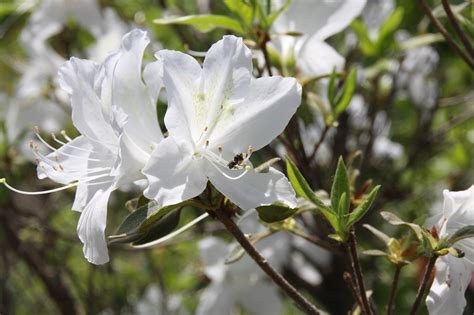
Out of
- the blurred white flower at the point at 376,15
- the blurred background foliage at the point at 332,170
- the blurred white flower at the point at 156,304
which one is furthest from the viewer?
the blurred white flower at the point at 156,304

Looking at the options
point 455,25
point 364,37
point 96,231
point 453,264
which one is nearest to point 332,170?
point 364,37

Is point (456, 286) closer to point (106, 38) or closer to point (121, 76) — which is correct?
point (121, 76)

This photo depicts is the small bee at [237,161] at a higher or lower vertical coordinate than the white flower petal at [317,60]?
higher

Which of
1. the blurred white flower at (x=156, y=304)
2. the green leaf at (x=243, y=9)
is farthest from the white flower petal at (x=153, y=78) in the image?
the blurred white flower at (x=156, y=304)

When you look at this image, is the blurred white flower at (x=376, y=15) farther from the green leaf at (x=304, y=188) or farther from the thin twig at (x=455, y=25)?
the green leaf at (x=304, y=188)

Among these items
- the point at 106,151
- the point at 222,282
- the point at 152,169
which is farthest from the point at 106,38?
the point at 152,169

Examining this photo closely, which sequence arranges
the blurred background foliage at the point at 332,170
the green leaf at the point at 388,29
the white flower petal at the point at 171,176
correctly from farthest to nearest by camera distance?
the blurred background foliage at the point at 332,170 → the green leaf at the point at 388,29 → the white flower petal at the point at 171,176

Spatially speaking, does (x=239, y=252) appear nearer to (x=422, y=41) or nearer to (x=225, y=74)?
(x=225, y=74)
